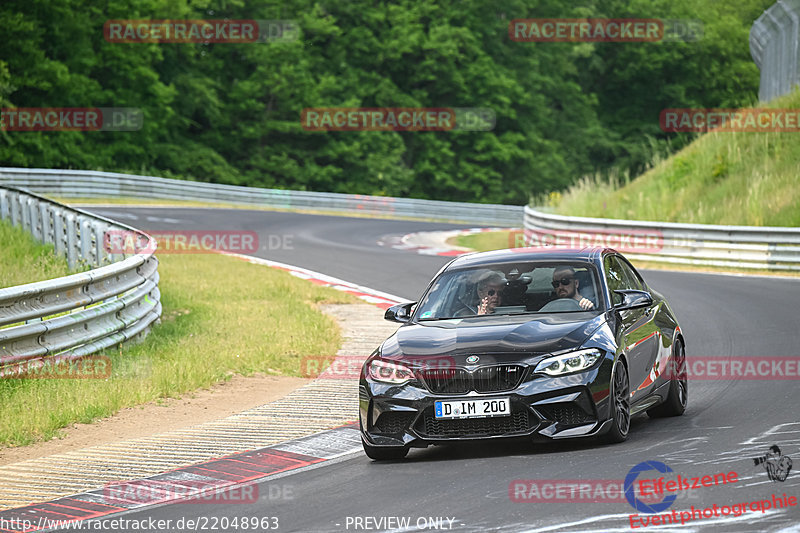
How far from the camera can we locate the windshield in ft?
30.3

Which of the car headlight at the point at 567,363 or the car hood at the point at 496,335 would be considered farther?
the car hood at the point at 496,335

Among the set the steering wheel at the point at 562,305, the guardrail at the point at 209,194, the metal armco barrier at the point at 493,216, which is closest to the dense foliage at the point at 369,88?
the guardrail at the point at 209,194

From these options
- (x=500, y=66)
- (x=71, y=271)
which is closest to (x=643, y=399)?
(x=71, y=271)

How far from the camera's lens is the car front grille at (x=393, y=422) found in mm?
8242

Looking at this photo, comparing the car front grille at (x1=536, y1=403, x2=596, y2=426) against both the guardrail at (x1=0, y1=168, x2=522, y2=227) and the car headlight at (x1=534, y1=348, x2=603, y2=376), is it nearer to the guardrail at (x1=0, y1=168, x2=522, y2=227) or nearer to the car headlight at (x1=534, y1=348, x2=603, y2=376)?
the car headlight at (x1=534, y1=348, x2=603, y2=376)

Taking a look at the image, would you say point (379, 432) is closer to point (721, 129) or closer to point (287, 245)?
point (287, 245)

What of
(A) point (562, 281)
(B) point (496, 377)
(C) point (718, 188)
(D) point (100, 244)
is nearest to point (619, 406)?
(B) point (496, 377)

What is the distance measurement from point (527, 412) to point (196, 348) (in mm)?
6816

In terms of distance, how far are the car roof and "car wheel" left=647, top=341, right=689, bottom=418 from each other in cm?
111

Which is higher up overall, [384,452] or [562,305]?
[562,305]

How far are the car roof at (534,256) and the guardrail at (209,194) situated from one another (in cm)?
3378

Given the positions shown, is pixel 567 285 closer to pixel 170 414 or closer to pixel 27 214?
pixel 170 414

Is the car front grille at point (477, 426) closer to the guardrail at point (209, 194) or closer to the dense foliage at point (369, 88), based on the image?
the guardrail at point (209, 194)

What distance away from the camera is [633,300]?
9.15 meters
